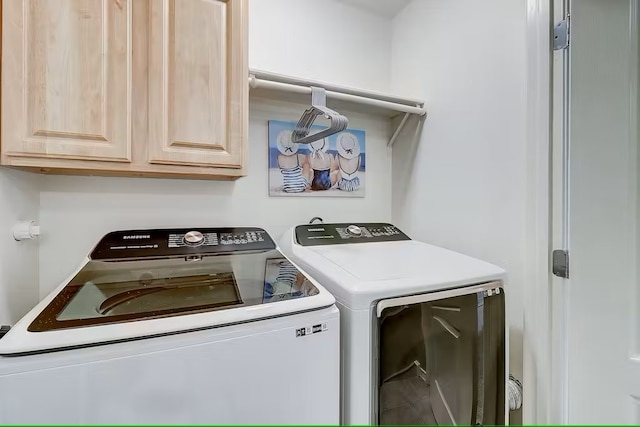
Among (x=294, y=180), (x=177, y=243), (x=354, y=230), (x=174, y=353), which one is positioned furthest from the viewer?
(x=294, y=180)

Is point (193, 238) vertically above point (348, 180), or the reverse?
point (348, 180)

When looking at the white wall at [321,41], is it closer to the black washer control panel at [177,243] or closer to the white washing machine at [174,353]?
the black washer control panel at [177,243]

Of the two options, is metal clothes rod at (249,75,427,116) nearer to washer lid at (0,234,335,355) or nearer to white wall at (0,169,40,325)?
washer lid at (0,234,335,355)

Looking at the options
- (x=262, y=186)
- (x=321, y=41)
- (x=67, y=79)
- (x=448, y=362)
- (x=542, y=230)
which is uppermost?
(x=321, y=41)

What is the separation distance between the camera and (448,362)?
118cm

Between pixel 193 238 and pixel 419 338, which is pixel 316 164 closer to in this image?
pixel 193 238

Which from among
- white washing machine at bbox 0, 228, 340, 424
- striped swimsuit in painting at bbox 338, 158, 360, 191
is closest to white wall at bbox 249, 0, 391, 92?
striped swimsuit in painting at bbox 338, 158, 360, 191

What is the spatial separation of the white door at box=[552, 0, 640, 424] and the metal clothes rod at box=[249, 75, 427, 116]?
2.40ft

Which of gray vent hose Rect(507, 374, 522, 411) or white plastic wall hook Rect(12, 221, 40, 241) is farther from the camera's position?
gray vent hose Rect(507, 374, 522, 411)

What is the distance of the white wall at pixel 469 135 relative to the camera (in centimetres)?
131

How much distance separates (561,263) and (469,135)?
0.71 metres

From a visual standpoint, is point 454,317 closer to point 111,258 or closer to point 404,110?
point 404,110

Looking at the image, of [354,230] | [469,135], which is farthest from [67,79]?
[469,135]

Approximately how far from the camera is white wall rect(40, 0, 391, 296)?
4.56 ft
